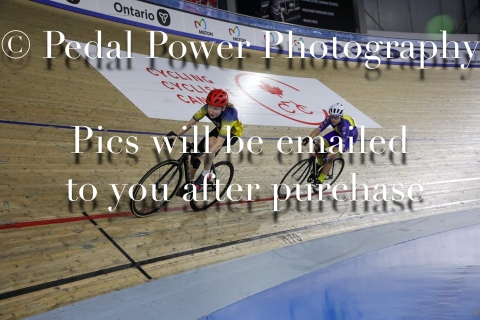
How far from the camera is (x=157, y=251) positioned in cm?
309

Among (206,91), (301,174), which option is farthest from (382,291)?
(206,91)

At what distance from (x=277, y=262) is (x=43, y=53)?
A: 15.5 ft

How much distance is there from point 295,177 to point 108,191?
2.06m

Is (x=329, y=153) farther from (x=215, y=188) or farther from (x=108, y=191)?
(x=108, y=191)

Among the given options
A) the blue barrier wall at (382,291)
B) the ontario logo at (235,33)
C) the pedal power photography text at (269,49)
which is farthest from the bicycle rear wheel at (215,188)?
the ontario logo at (235,33)

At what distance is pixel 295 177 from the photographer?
4.83 m

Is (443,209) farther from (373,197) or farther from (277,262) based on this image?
(277,262)

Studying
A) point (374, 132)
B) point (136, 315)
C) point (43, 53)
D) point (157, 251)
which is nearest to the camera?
point (136, 315)

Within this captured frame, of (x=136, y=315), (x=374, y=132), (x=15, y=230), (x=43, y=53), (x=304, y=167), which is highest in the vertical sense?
(x=43, y=53)

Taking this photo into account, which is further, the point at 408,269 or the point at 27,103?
the point at 27,103

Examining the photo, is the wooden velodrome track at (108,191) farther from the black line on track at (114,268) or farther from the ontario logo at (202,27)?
the ontario logo at (202,27)

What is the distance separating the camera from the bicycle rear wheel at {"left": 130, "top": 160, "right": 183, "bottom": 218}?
3.43 metres

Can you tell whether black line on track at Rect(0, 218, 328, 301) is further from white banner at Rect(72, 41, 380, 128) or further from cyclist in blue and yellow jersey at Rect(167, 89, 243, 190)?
white banner at Rect(72, 41, 380, 128)

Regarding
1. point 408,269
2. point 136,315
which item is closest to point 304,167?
point 408,269
